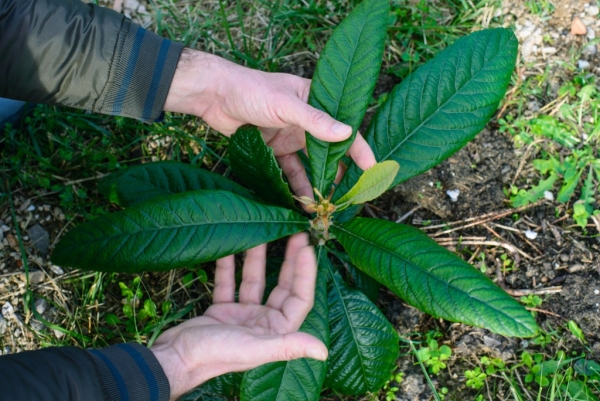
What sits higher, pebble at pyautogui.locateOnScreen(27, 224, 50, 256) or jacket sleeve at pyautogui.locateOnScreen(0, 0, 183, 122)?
jacket sleeve at pyautogui.locateOnScreen(0, 0, 183, 122)

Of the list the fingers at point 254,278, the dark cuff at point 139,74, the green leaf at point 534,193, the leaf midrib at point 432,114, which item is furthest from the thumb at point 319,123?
the green leaf at point 534,193

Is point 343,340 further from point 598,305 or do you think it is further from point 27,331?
point 27,331

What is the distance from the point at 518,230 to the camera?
244cm

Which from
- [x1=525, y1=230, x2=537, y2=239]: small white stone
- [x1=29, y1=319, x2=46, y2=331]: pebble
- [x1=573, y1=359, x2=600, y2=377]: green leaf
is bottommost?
[x1=573, y1=359, x2=600, y2=377]: green leaf

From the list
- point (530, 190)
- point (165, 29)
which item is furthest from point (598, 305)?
point (165, 29)

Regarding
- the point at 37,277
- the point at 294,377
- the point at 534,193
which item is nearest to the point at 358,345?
the point at 294,377

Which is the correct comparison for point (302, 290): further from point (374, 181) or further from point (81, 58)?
point (81, 58)

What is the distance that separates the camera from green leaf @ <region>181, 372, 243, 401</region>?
2115 mm

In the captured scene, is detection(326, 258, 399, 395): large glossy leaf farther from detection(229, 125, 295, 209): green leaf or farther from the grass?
detection(229, 125, 295, 209): green leaf

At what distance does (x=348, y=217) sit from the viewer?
84.0 inches

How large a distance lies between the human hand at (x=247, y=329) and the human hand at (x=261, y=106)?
36 cm

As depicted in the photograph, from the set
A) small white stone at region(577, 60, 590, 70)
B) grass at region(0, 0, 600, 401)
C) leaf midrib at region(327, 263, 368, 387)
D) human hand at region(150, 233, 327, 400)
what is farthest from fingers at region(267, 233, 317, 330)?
small white stone at region(577, 60, 590, 70)

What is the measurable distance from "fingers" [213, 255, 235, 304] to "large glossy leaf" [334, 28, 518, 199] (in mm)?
676

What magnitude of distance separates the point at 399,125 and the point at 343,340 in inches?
31.0
